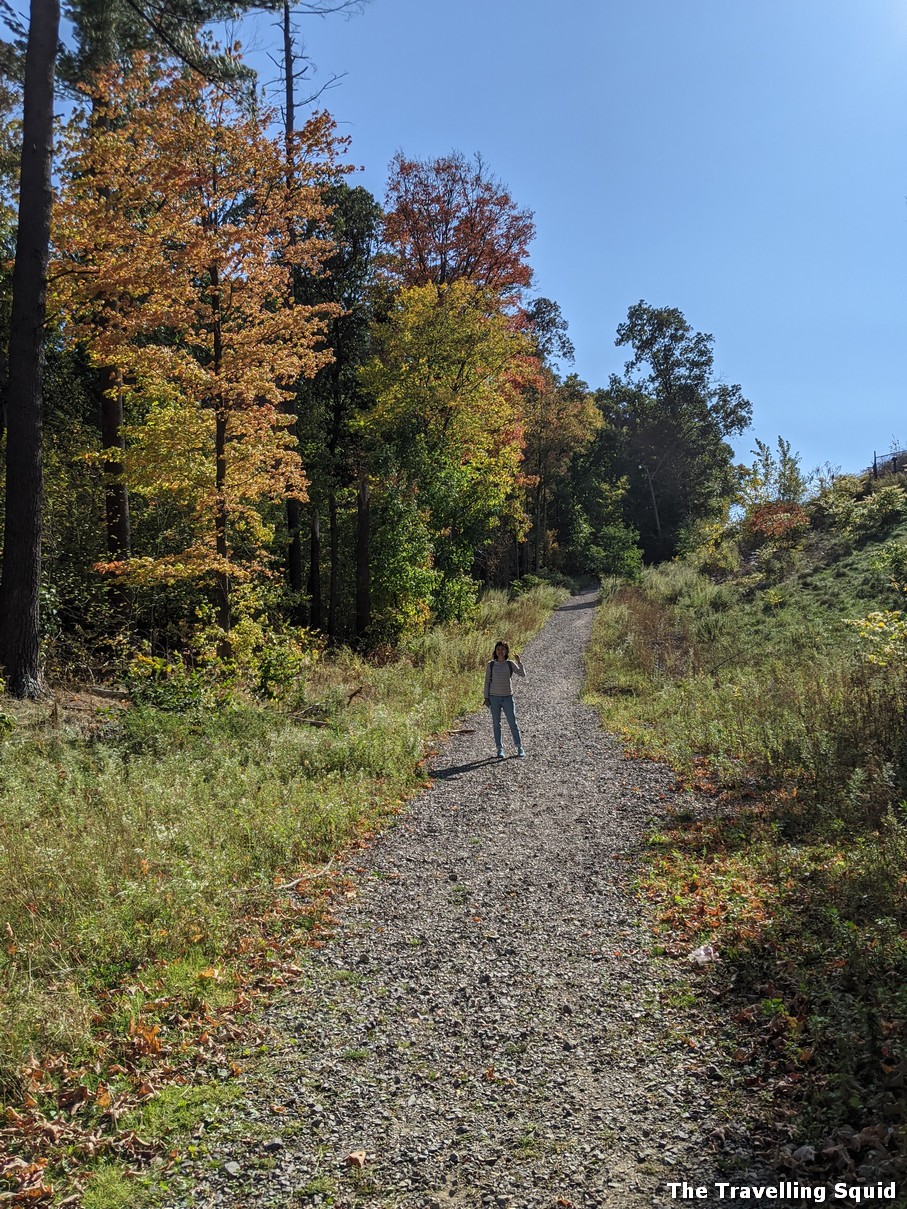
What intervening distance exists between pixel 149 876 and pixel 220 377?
27.5 ft

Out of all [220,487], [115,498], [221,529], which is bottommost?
[221,529]

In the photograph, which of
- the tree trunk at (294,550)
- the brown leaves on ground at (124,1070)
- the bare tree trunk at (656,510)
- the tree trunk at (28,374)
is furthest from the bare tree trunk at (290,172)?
the bare tree trunk at (656,510)

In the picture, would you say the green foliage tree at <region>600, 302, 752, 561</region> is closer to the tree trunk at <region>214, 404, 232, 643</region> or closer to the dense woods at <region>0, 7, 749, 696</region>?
the dense woods at <region>0, 7, 749, 696</region>

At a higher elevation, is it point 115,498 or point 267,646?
point 115,498

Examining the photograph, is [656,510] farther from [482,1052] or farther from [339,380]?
[482,1052]

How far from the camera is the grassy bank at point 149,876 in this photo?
3.66m

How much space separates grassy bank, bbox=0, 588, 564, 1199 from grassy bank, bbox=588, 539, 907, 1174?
3047 mm

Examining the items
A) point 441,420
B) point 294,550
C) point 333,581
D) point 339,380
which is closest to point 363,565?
point 333,581

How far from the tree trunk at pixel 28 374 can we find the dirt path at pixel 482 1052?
573 cm

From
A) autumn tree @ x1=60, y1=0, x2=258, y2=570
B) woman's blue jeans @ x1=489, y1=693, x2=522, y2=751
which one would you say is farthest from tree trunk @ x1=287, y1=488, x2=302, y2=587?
woman's blue jeans @ x1=489, y1=693, x2=522, y2=751

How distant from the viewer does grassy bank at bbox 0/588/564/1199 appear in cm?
366

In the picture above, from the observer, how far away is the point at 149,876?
210 inches

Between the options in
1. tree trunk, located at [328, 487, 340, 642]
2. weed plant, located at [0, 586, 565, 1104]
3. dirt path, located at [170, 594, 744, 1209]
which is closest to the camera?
dirt path, located at [170, 594, 744, 1209]

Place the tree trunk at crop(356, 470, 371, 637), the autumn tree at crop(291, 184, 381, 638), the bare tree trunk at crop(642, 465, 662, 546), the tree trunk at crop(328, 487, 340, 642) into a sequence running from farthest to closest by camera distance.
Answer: the bare tree trunk at crop(642, 465, 662, 546), the tree trunk at crop(328, 487, 340, 642), the autumn tree at crop(291, 184, 381, 638), the tree trunk at crop(356, 470, 371, 637)
